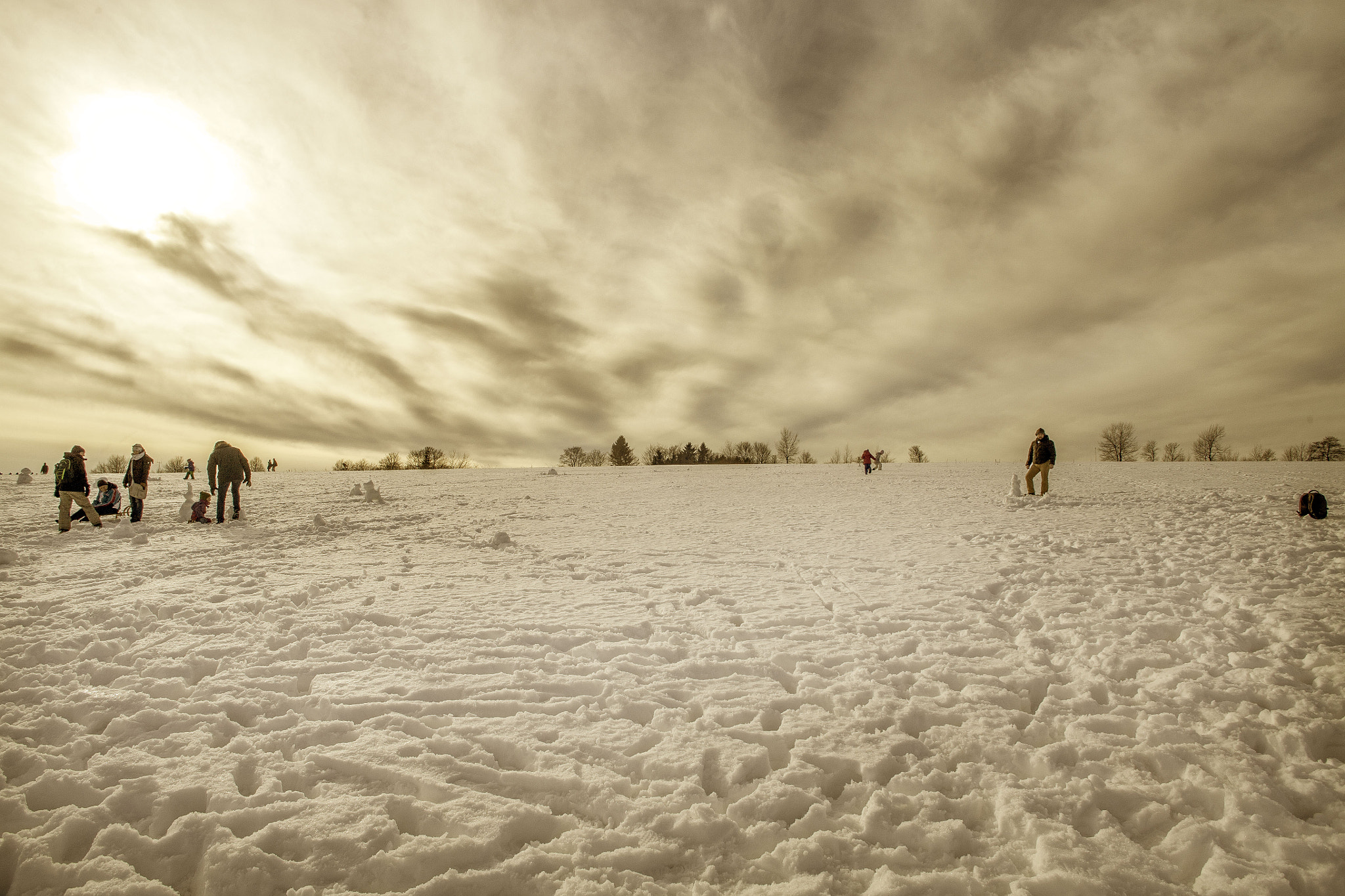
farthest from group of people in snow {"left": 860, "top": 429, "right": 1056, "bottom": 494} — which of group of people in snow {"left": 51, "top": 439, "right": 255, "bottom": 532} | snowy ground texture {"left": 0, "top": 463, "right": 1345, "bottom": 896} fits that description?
group of people in snow {"left": 51, "top": 439, "right": 255, "bottom": 532}

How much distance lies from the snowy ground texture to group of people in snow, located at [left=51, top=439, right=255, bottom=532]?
5771mm

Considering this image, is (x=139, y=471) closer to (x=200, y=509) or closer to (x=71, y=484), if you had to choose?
(x=71, y=484)

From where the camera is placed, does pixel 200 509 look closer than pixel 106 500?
Yes

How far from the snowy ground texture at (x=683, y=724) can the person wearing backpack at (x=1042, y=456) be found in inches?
304

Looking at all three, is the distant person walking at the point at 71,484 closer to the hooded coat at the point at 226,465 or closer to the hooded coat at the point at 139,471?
the hooded coat at the point at 139,471

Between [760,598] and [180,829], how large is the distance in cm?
689

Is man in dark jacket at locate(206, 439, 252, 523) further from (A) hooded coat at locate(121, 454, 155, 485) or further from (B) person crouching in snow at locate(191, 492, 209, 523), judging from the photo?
(A) hooded coat at locate(121, 454, 155, 485)

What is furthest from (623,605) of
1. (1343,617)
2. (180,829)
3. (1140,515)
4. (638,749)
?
(1140,515)

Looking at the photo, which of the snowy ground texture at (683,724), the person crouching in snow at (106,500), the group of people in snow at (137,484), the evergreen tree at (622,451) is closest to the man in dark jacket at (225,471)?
the group of people in snow at (137,484)

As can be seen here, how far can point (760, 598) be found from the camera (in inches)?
330

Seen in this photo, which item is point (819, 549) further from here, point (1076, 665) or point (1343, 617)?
point (1343, 617)

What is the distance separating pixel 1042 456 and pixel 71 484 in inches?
1213

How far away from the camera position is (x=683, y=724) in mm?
4848

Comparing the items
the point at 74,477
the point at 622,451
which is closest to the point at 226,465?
the point at 74,477
